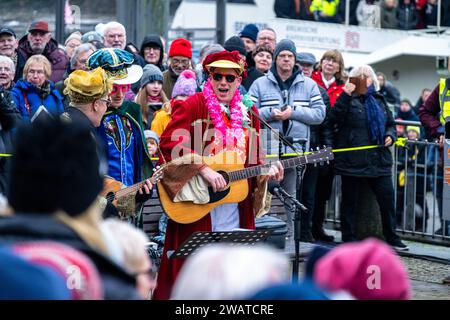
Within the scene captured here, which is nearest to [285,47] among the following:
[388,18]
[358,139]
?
[358,139]

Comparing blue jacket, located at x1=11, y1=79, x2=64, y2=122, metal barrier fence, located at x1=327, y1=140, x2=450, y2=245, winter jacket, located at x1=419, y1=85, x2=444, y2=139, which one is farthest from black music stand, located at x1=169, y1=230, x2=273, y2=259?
metal barrier fence, located at x1=327, y1=140, x2=450, y2=245

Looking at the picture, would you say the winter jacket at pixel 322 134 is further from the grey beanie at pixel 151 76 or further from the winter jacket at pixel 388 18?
the winter jacket at pixel 388 18

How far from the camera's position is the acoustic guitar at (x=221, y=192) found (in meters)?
8.40

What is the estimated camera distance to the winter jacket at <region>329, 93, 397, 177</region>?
39.2ft

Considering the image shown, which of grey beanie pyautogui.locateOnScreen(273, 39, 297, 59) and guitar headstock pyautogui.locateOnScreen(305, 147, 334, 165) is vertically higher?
grey beanie pyautogui.locateOnScreen(273, 39, 297, 59)

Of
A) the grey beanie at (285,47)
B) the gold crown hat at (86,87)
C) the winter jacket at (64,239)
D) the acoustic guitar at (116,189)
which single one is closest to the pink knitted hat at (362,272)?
the winter jacket at (64,239)

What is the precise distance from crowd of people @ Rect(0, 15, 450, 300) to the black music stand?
307mm

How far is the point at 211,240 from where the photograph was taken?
770cm

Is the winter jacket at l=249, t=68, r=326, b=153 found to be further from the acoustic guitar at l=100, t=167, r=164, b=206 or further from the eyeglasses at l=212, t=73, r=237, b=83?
the acoustic guitar at l=100, t=167, r=164, b=206

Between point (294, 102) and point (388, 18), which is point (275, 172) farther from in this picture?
point (388, 18)

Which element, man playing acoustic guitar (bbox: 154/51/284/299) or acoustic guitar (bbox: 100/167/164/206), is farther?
man playing acoustic guitar (bbox: 154/51/284/299)

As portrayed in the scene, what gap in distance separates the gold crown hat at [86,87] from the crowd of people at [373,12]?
1786 cm

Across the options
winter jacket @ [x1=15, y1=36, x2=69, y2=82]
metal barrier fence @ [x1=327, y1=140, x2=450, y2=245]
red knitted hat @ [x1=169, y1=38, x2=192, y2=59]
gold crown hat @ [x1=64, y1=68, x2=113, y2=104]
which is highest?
red knitted hat @ [x1=169, y1=38, x2=192, y2=59]
